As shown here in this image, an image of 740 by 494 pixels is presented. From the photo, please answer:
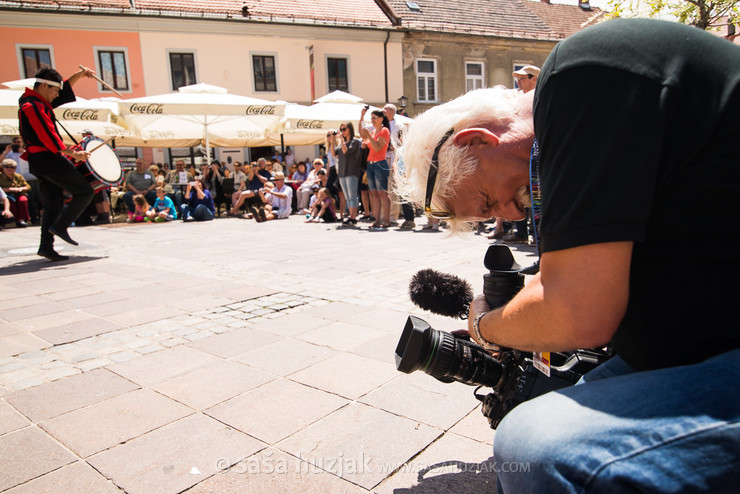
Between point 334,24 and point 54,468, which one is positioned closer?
Result: point 54,468

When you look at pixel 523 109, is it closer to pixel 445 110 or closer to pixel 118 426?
pixel 445 110

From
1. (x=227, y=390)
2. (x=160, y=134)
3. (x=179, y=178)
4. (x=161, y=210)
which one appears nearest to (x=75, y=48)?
(x=160, y=134)

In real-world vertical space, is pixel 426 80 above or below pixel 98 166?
above

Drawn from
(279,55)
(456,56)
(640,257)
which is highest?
(456,56)

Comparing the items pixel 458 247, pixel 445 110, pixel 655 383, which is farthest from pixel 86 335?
pixel 458 247

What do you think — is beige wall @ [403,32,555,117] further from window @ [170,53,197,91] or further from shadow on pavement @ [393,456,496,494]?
shadow on pavement @ [393,456,496,494]

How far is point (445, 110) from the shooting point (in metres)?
1.56

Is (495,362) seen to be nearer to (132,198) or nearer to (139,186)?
(132,198)

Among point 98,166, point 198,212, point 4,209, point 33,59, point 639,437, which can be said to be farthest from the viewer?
point 33,59

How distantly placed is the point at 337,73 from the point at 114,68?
30.7 ft

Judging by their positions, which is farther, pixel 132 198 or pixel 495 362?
pixel 132 198

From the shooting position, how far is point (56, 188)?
662cm

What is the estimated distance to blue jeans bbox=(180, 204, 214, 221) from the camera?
12.4 metres

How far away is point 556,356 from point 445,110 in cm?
87
